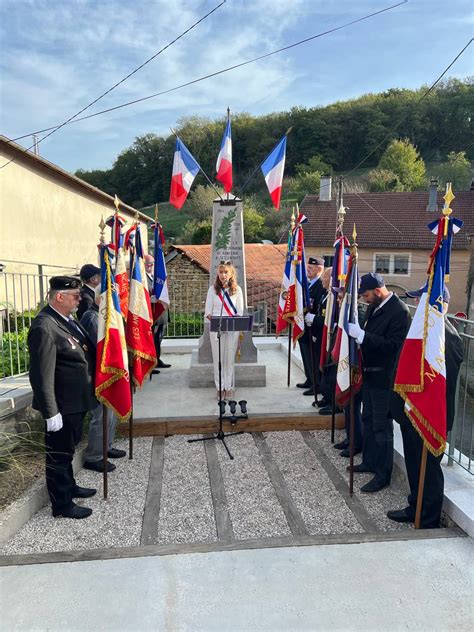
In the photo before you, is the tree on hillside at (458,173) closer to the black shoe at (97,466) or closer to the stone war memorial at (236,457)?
the stone war memorial at (236,457)

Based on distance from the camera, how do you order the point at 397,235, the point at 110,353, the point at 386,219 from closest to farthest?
the point at 110,353 → the point at 397,235 → the point at 386,219

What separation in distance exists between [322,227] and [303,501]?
98.6 feet

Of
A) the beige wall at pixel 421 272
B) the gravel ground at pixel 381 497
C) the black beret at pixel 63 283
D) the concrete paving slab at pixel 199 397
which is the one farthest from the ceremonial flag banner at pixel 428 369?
the beige wall at pixel 421 272

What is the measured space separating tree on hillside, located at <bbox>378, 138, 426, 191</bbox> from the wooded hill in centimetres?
372

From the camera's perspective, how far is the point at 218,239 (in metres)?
6.70

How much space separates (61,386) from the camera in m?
3.54

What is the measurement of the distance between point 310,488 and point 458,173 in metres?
54.3

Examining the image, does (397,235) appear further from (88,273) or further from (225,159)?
(88,273)

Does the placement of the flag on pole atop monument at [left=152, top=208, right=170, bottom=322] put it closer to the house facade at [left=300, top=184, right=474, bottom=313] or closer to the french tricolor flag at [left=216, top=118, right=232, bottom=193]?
the french tricolor flag at [left=216, top=118, right=232, bottom=193]

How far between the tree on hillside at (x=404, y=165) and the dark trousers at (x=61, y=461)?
2095 inches

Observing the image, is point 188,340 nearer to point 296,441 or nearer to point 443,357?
point 296,441

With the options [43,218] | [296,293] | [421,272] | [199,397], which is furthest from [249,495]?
[421,272]

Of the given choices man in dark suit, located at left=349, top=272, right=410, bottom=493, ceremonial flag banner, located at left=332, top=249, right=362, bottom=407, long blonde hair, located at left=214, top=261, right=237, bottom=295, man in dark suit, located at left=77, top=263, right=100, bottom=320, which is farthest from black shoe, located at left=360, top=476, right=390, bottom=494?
man in dark suit, located at left=77, top=263, right=100, bottom=320

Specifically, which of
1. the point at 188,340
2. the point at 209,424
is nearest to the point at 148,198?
the point at 188,340
